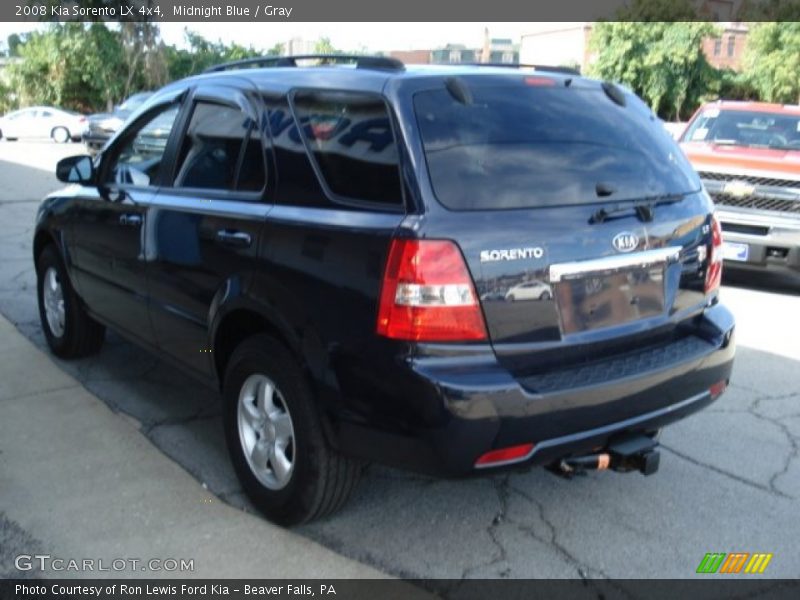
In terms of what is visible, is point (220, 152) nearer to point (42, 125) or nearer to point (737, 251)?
point (737, 251)

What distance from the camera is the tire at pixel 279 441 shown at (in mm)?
3059

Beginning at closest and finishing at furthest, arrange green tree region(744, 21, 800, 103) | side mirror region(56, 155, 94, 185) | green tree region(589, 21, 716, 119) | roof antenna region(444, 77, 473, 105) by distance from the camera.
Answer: roof antenna region(444, 77, 473, 105)
side mirror region(56, 155, 94, 185)
green tree region(744, 21, 800, 103)
green tree region(589, 21, 716, 119)

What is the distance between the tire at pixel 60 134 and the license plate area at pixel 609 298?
1216 inches

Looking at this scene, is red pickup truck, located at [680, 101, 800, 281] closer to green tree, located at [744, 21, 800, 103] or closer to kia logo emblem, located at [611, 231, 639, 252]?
kia logo emblem, located at [611, 231, 639, 252]

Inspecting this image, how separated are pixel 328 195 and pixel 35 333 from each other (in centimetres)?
397

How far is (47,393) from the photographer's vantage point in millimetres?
4875

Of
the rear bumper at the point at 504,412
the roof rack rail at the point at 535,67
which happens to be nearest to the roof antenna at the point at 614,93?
the roof rack rail at the point at 535,67

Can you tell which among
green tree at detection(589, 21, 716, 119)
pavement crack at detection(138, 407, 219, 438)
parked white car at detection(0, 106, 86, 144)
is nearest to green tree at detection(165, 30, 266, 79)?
parked white car at detection(0, 106, 86, 144)

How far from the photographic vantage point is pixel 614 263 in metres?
2.91

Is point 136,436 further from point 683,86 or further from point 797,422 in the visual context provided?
point 683,86

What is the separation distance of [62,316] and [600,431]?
3887 mm

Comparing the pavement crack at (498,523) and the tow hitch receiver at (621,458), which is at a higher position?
the tow hitch receiver at (621,458)

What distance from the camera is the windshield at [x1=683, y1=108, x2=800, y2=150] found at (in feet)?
28.5

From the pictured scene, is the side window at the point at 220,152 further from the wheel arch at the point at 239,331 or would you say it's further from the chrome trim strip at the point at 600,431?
the chrome trim strip at the point at 600,431
